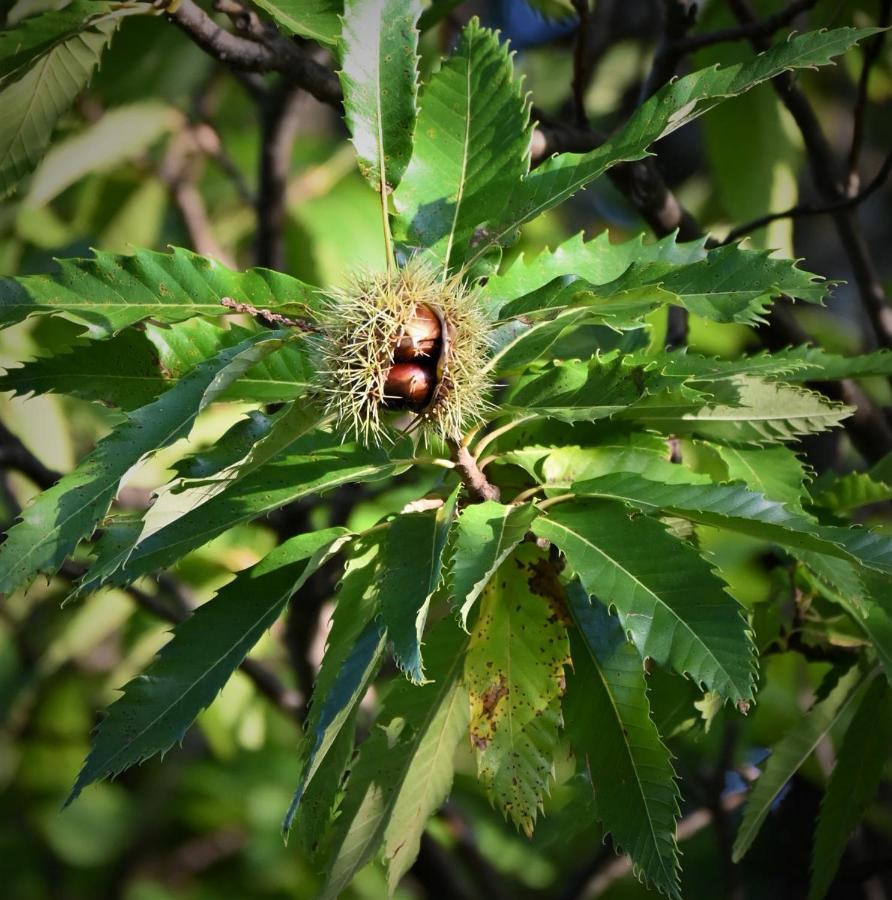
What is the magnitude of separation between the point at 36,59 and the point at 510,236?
48cm

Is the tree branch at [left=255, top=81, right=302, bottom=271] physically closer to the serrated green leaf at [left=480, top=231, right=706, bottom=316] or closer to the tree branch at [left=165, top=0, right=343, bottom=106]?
Result: the tree branch at [left=165, top=0, right=343, bottom=106]

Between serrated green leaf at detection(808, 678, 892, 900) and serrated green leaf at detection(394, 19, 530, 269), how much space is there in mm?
661

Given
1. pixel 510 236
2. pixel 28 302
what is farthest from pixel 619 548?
pixel 28 302

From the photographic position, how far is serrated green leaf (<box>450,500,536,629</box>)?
2.76 feet

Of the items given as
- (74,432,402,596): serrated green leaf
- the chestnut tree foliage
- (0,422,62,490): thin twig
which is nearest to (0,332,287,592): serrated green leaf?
the chestnut tree foliage

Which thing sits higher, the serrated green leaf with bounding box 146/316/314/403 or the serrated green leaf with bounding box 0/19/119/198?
the serrated green leaf with bounding box 0/19/119/198

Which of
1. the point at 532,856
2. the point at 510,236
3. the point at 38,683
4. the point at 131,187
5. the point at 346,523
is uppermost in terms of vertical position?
the point at 510,236

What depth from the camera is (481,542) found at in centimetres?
90

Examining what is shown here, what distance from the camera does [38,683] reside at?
106 inches

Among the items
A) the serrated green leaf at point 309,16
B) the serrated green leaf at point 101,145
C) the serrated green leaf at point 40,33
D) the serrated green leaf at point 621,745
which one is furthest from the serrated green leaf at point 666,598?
the serrated green leaf at point 101,145

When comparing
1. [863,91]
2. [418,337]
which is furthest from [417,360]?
[863,91]

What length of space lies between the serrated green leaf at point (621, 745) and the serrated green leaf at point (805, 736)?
27cm

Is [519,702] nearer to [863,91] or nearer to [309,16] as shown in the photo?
[309,16]

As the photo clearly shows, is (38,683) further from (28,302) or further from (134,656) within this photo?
(28,302)
